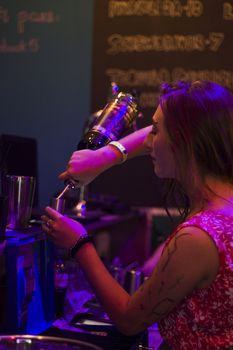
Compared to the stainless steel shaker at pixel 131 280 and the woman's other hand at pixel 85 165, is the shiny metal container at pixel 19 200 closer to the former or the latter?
the woman's other hand at pixel 85 165

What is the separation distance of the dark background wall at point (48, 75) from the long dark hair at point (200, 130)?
1778 mm

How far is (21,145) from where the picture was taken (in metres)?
1.93

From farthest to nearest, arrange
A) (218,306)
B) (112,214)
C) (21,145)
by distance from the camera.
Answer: (112,214), (21,145), (218,306)

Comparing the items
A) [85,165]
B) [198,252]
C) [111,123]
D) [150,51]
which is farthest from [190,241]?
[150,51]

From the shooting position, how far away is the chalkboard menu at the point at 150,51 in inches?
109

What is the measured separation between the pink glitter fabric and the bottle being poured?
44cm

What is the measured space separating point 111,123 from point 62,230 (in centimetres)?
41

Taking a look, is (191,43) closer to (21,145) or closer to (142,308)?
(21,145)

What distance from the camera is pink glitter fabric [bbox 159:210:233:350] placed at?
3.53 feet

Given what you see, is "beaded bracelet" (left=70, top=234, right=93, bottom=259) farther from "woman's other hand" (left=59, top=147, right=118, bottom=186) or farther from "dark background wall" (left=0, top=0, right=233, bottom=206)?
"dark background wall" (left=0, top=0, right=233, bottom=206)

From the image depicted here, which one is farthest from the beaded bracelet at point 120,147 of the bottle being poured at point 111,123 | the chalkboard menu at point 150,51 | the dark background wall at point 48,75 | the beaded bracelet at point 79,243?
the dark background wall at point 48,75

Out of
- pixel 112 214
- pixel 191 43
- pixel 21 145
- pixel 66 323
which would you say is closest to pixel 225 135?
pixel 66 323

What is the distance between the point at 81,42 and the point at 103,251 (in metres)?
1.16

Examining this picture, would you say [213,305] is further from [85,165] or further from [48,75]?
[48,75]
